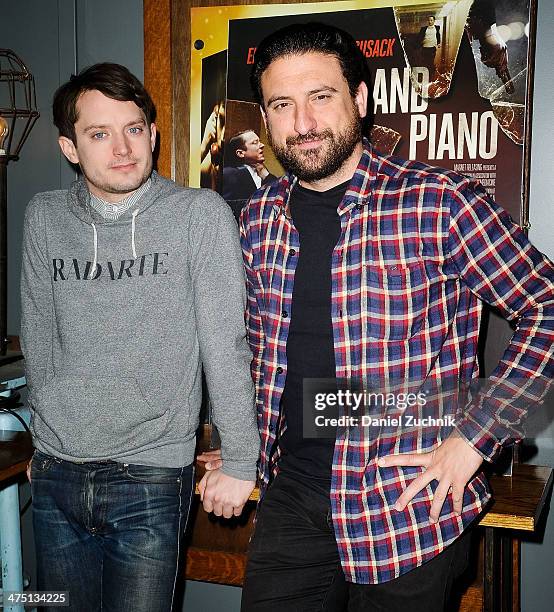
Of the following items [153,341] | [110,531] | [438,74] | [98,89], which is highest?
[438,74]

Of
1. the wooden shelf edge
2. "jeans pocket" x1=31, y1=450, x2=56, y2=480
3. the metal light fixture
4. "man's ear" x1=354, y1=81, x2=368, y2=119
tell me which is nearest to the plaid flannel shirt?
"man's ear" x1=354, y1=81, x2=368, y2=119

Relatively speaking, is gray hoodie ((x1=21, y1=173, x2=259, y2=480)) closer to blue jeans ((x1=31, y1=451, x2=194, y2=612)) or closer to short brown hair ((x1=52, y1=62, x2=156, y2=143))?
blue jeans ((x1=31, y1=451, x2=194, y2=612))

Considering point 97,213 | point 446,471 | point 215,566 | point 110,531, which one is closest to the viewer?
point 446,471

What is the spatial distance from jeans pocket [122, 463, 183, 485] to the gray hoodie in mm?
16

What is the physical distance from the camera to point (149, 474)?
151 cm

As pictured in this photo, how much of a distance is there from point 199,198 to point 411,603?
3.18 ft

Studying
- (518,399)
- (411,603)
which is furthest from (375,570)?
(518,399)

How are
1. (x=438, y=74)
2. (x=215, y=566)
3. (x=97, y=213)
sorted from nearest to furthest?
1. (x=97, y=213)
2. (x=438, y=74)
3. (x=215, y=566)

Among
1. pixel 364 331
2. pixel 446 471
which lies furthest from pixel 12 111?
pixel 446 471

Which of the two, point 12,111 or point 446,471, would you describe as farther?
point 12,111

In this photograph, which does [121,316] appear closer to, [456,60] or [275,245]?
[275,245]

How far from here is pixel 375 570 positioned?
1444mm

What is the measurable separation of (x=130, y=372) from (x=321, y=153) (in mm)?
633

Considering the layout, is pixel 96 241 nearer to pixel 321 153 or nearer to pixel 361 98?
pixel 321 153
